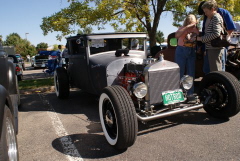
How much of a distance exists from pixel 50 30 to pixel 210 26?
685cm

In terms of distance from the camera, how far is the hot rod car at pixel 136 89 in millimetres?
2566

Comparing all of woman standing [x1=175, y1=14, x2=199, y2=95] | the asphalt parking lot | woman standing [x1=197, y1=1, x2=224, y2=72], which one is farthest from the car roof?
the asphalt parking lot

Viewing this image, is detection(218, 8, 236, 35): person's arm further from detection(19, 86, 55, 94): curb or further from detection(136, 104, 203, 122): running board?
detection(19, 86, 55, 94): curb

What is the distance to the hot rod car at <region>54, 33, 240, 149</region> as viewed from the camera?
2566mm

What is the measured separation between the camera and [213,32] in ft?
11.7

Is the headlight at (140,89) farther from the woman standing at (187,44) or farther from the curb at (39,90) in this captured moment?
the curb at (39,90)

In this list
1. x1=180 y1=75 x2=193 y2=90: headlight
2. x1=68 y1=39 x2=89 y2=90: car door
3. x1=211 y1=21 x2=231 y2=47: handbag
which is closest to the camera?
x1=180 y1=75 x2=193 y2=90: headlight

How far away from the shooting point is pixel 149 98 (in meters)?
3.11

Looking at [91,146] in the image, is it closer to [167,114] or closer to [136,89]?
[136,89]

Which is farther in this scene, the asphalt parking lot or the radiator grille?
the radiator grille

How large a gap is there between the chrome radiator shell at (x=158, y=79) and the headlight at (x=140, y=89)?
138 mm

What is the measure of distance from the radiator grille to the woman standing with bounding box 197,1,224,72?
943 mm

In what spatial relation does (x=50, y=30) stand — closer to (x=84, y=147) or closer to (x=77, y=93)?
(x=77, y=93)

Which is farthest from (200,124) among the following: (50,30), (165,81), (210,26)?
(50,30)
